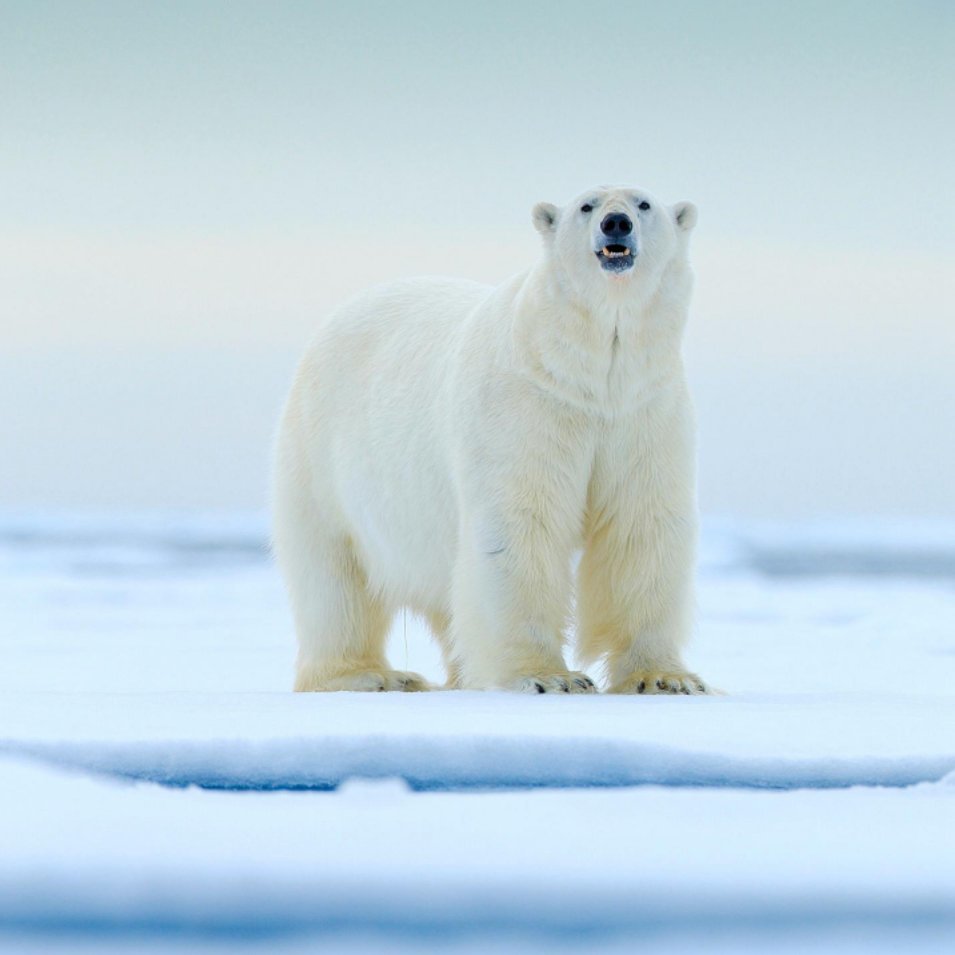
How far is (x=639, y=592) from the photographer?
402cm

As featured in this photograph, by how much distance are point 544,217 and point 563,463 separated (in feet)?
2.27

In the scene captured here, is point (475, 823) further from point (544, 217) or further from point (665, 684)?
point (544, 217)

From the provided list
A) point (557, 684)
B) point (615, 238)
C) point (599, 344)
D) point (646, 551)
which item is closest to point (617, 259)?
point (615, 238)

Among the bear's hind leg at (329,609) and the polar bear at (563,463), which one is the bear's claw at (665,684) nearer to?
the polar bear at (563,463)

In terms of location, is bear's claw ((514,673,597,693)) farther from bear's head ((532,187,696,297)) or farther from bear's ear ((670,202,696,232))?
bear's ear ((670,202,696,232))

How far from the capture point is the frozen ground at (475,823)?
1.96m

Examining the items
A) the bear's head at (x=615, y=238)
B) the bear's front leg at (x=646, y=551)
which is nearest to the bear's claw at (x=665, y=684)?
the bear's front leg at (x=646, y=551)

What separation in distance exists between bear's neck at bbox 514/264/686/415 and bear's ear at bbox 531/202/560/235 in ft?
0.47

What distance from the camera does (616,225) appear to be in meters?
3.76

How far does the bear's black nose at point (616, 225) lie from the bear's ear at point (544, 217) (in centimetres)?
27

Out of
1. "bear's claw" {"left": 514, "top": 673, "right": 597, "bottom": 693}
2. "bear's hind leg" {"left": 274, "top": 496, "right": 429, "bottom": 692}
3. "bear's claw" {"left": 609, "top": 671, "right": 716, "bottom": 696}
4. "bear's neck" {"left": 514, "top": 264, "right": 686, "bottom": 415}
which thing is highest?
"bear's neck" {"left": 514, "top": 264, "right": 686, "bottom": 415}

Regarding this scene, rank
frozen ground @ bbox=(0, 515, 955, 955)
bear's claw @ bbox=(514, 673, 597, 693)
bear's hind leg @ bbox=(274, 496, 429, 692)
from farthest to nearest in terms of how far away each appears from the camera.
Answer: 1. bear's hind leg @ bbox=(274, 496, 429, 692)
2. bear's claw @ bbox=(514, 673, 597, 693)
3. frozen ground @ bbox=(0, 515, 955, 955)

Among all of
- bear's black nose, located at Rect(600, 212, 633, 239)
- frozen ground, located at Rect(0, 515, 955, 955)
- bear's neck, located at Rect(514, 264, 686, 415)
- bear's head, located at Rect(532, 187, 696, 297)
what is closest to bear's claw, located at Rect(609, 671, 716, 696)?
frozen ground, located at Rect(0, 515, 955, 955)

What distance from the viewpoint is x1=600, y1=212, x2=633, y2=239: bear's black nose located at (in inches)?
148
